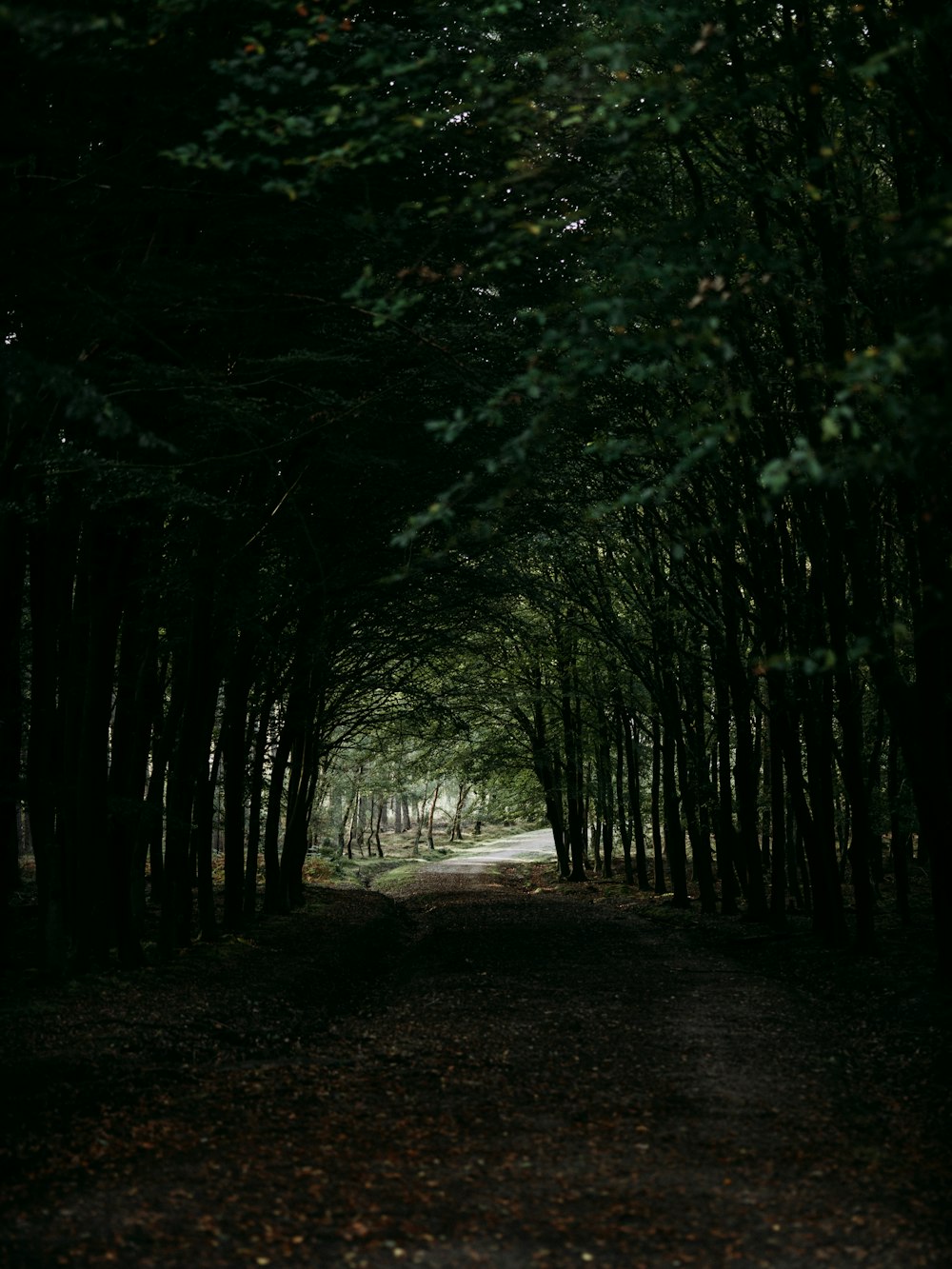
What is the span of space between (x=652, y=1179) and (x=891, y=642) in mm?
10011

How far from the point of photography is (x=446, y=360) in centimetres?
1112

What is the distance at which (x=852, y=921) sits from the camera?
19891mm

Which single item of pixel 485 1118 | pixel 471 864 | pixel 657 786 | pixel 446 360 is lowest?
pixel 471 864

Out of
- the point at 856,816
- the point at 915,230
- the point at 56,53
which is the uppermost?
the point at 56,53

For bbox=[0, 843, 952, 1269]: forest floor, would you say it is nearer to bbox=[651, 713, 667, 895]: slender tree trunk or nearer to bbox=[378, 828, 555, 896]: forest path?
bbox=[651, 713, 667, 895]: slender tree trunk

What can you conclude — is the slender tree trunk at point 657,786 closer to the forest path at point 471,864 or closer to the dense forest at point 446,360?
the dense forest at point 446,360

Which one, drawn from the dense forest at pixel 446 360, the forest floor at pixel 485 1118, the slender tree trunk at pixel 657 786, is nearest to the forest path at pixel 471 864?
the slender tree trunk at pixel 657 786

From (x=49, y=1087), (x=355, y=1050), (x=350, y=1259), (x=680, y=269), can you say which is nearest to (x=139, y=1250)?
(x=350, y=1259)

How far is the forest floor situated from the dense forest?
245 centimetres

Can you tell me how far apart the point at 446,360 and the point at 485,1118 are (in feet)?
23.9

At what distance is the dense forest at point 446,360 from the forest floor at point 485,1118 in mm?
2451

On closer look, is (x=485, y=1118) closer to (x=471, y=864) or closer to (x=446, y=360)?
(x=446, y=360)

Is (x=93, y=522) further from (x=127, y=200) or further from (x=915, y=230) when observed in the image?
(x=915, y=230)

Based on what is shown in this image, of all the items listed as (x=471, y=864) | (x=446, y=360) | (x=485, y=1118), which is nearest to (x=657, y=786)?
(x=446, y=360)
